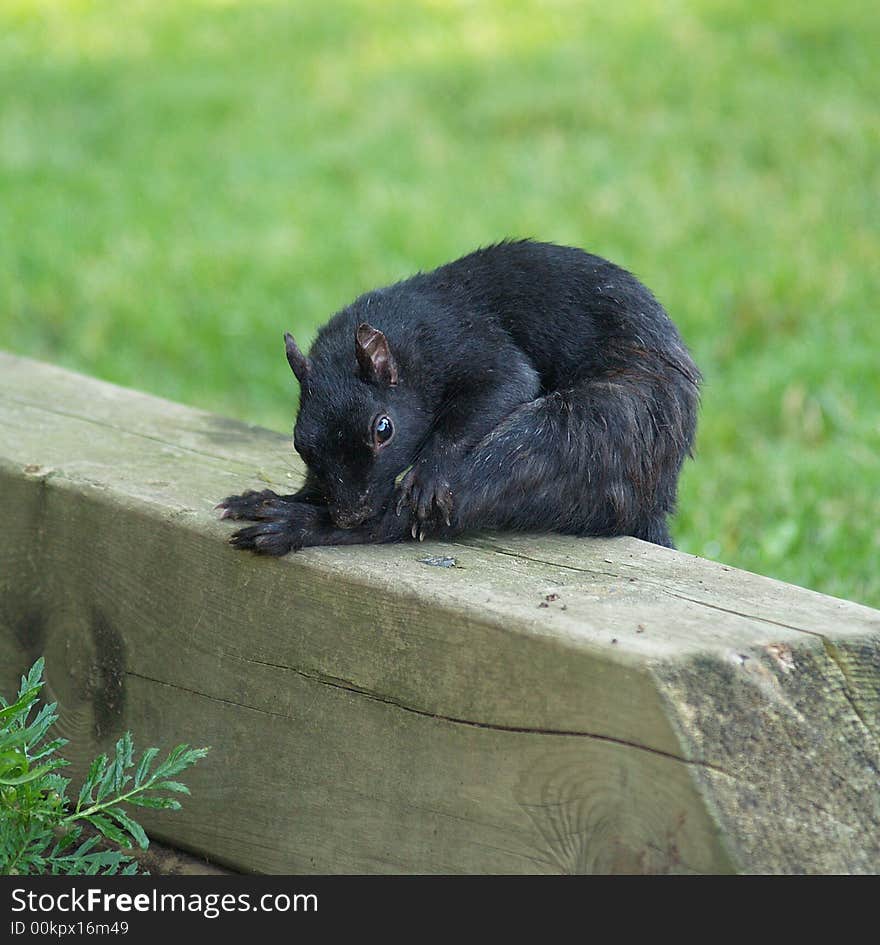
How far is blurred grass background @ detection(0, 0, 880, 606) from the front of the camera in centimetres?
564

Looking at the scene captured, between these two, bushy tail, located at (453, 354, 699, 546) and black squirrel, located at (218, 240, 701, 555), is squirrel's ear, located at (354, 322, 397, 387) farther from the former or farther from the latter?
bushy tail, located at (453, 354, 699, 546)

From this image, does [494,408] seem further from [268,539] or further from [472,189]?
[472,189]

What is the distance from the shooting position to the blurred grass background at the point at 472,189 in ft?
18.5

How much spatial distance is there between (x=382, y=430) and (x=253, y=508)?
14.5 inches

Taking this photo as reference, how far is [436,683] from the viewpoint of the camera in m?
2.25

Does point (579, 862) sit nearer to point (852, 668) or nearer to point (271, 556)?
point (852, 668)

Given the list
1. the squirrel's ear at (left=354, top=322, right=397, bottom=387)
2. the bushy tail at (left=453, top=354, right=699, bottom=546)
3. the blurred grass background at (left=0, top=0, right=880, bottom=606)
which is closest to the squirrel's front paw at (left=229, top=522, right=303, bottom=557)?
the bushy tail at (left=453, top=354, right=699, bottom=546)

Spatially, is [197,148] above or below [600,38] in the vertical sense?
below

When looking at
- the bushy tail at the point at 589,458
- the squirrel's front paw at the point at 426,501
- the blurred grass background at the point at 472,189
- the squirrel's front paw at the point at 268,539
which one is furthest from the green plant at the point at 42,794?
the blurred grass background at the point at 472,189

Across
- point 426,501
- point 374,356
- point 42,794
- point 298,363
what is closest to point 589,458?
point 426,501

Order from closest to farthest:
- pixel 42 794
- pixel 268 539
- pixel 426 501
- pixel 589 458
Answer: pixel 42 794 < pixel 268 539 < pixel 426 501 < pixel 589 458

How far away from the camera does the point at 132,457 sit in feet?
9.86

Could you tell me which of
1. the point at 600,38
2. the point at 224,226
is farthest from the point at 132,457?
the point at 600,38
